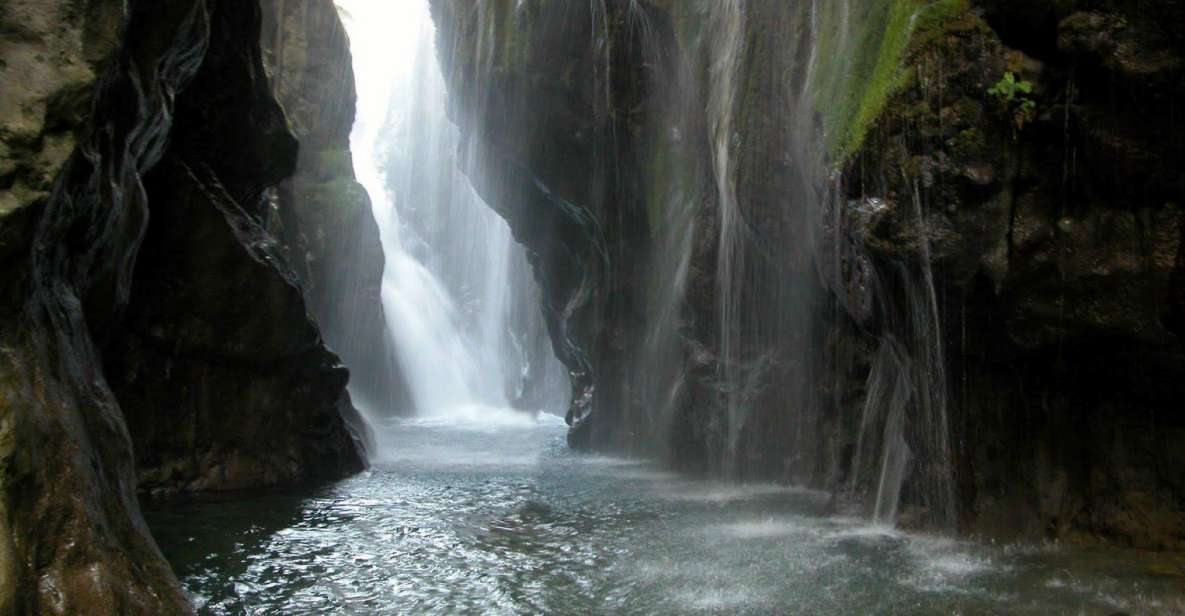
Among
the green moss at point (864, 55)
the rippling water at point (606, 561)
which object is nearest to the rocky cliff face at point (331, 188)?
the rippling water at point (606, 561)

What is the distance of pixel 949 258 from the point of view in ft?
29.2

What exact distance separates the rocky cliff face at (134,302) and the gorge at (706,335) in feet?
0.12

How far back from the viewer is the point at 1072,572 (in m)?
7.79

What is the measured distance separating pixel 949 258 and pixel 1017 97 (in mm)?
1690

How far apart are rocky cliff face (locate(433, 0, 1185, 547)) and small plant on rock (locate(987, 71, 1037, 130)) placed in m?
0.02

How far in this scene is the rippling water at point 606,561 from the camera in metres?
7.27

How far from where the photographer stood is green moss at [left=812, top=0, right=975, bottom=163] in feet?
30.1

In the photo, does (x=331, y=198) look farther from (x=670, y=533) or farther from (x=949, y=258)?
(x=949, y=258)

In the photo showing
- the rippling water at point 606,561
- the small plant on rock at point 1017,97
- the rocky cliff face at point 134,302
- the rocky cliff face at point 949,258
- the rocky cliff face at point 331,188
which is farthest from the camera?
the rocky cliff face at point 331,188

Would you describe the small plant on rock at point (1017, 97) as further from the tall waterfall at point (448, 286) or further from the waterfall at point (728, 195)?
the tall waterfall at point (448, 286)

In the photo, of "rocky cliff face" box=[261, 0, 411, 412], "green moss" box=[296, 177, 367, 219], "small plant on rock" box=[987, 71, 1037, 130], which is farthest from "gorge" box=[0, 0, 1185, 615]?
"green moss" box=[296, 177, 367, 219]

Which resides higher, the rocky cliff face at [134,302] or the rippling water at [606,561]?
the rocky cliff face at [134,302]

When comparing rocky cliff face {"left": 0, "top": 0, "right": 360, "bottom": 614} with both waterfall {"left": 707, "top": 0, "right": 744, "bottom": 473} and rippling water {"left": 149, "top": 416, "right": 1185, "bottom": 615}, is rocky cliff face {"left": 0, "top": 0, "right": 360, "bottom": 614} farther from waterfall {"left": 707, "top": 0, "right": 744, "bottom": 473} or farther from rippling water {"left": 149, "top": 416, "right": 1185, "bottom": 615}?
waterfall {"left": 707, "top": 0, "right": 744, "bottom": 473}

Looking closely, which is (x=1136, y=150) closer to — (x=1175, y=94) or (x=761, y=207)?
(x=1175, y=94)
